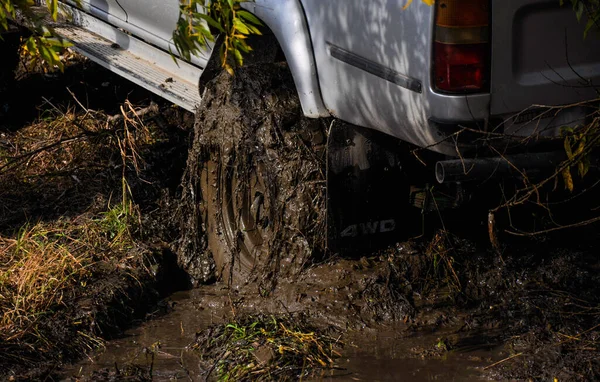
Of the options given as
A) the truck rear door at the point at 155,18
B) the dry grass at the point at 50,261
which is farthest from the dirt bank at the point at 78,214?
the truck rear door at the point at 155,18

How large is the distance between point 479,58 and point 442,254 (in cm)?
144

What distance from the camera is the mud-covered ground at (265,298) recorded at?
3785 mm

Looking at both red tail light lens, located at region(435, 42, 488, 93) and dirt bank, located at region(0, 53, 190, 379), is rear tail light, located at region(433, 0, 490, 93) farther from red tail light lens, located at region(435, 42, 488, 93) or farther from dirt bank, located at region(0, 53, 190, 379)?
dirt bank, located at region(0, 53, 190, 379)

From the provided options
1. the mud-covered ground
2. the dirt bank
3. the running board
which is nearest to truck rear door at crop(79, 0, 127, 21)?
the running board

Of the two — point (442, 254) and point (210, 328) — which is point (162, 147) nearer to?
point (210, 328)

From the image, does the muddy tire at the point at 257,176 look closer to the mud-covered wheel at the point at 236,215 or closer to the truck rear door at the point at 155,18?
the mud-covered wheel at the point at 236,215

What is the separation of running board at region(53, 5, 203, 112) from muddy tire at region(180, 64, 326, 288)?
424 millimetres

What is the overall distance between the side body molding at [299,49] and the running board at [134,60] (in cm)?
106

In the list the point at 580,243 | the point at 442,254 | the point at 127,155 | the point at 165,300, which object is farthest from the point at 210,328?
the point at 580,243

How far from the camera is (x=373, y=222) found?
4250 mm

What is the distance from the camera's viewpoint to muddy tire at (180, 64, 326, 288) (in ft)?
14.2

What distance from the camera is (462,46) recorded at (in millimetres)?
3225

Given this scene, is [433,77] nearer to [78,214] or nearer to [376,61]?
[376,61]

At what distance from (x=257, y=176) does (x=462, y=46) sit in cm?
170
